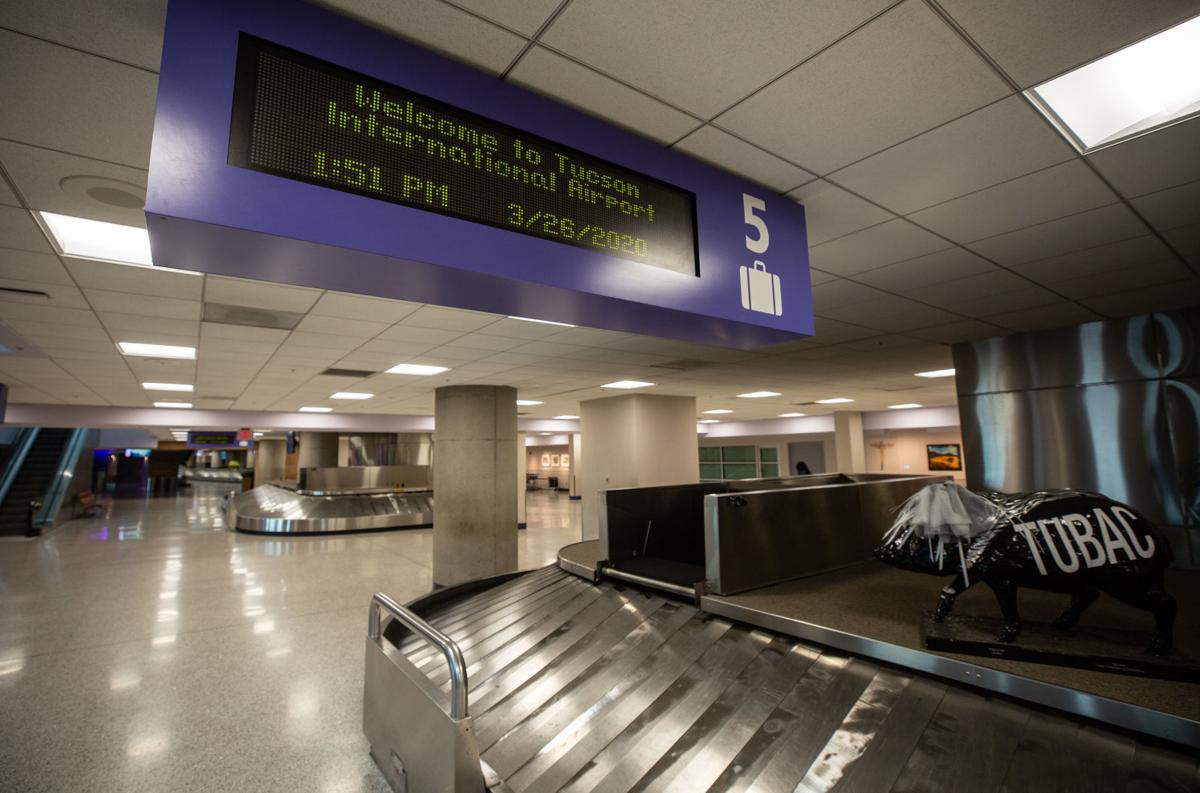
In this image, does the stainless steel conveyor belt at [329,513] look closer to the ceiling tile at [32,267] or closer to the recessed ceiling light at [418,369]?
the recessed ceiling light at [418,369]

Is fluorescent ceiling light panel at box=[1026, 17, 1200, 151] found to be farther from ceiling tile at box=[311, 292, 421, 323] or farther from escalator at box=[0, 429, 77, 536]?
escalator at box=[0, 429, 77, 536]

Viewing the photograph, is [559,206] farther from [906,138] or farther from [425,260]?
[906,138]

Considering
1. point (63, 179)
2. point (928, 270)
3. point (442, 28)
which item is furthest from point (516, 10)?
point (928, 270)

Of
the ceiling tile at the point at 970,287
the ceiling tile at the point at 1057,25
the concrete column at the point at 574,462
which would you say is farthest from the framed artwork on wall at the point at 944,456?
the ceiling tile at the point at 1057,25

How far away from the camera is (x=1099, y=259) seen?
3.98 metres

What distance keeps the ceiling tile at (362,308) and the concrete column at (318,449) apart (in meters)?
20.5

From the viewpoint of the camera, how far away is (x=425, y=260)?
168 cm

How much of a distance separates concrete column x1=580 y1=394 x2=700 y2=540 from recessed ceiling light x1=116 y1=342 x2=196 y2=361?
750cm

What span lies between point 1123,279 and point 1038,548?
352 cm

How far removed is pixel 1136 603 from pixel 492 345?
5.65m

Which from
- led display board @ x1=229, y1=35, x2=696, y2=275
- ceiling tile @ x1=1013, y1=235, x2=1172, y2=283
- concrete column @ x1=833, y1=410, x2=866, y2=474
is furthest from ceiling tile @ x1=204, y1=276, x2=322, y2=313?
concrete column @ x1=833, y1=410, x2=866, y2=474

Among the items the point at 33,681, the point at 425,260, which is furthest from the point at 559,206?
the point at 33,681

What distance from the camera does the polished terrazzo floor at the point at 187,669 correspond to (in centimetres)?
342

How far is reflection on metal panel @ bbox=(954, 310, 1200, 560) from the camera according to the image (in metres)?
5.36
